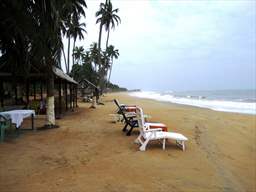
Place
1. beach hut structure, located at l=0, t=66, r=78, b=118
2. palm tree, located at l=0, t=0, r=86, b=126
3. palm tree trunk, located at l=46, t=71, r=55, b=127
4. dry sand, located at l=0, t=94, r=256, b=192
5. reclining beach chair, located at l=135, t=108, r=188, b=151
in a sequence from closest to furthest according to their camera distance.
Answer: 1. dry sand, located at l=0, t=94, r=256, b=192
2. palm tree, located at l=0, t=0, r=86, b=126
3. reclining beach chair, located at l=135, t=108, r=188, b=151
4. palm tree trunk, located at l=46, t=71, r=55, b=127
5. beach hut structure, located at l=0, t=66, r=78, b=118

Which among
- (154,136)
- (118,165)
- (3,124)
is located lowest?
(118,165)

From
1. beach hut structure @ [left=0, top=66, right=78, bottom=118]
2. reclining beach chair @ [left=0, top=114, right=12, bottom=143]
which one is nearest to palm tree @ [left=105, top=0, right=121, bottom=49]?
beach hut structure @ [left=0, top=66, right=78, bottom=118]

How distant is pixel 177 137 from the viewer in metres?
6.77

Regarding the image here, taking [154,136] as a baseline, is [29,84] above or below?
above

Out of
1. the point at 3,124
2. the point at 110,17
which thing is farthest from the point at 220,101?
the point at 3,124

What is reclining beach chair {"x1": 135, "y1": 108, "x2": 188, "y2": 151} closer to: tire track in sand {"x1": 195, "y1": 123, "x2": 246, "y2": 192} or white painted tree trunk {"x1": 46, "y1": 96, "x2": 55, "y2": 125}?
tire track in sand {"x1": 195, "y1": 123, "x2": 246, "y2": 192}

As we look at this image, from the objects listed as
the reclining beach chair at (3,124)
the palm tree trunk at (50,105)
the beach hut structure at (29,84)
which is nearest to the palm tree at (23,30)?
the beach hut structure at (29,84)

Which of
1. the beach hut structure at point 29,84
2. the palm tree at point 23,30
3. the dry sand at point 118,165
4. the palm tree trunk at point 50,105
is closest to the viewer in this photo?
the dry sand at point 118,165

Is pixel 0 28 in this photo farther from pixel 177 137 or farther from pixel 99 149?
pixel 177 137

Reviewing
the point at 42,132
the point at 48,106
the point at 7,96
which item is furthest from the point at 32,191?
the point at 7,96

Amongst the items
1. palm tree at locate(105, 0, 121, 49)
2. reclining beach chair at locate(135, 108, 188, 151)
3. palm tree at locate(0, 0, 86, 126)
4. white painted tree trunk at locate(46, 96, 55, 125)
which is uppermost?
palm tree at locate(105, 0, 121, 49)

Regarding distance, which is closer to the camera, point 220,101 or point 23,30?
point 23,30

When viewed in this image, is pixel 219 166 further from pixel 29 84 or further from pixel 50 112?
pixel 29 84

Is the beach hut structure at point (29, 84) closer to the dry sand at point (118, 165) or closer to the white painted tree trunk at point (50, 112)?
the white painted tree trunk at point (50, 112)
